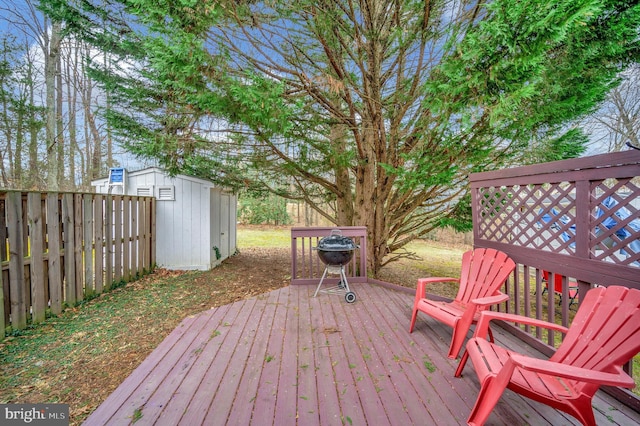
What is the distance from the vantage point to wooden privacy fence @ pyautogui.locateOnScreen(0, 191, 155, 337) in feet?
10.6

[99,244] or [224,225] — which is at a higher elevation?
[224,225]

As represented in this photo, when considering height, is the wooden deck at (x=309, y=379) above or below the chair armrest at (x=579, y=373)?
below

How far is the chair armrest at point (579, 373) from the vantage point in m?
1.30

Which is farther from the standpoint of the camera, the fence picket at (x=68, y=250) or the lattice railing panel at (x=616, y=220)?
the fence picket at (x=68, y=250)

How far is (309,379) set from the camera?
198cm

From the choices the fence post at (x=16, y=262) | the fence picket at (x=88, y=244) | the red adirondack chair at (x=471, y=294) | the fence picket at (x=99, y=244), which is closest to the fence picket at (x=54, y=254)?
the fence post at (x=16, y=262)

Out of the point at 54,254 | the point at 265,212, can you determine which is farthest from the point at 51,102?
the point at 265,212

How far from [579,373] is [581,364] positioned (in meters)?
0.35

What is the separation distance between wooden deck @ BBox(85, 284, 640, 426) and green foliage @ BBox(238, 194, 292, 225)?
39.6ft

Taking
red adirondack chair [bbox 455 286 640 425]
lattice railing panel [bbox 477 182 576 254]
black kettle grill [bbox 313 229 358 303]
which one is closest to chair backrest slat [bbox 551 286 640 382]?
red adirondack chair [bbox 455 286 640 425]

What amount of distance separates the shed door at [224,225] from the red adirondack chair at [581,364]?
725cm

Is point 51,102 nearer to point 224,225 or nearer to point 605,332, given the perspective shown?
point 224,225

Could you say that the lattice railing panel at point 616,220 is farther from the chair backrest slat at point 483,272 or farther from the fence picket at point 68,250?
the fence picket at point 68,250

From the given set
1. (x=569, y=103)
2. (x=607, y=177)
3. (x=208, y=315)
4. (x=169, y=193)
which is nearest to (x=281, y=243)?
(x=169, y=193)
